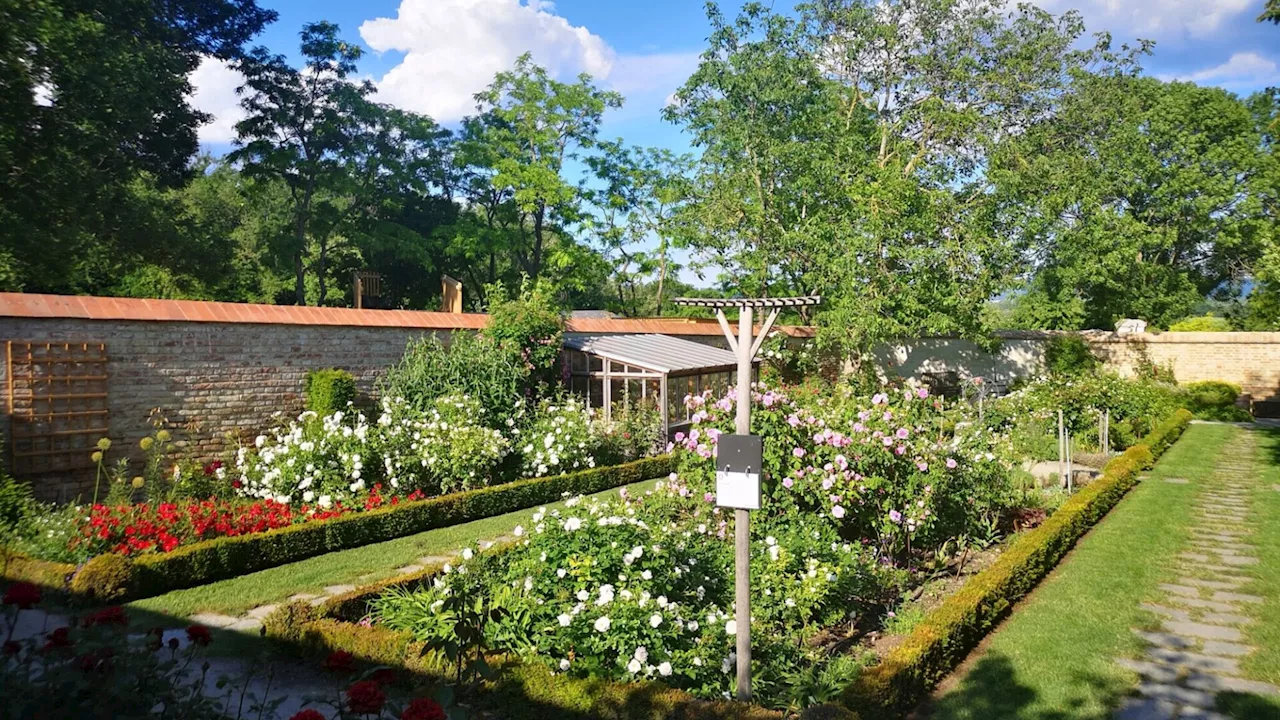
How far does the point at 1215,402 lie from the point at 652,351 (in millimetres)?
14784

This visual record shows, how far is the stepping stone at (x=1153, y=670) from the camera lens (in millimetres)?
4449

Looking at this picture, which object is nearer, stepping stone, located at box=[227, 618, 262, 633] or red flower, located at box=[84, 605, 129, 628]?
red flower, located at box=[84, 605, 129, 628]

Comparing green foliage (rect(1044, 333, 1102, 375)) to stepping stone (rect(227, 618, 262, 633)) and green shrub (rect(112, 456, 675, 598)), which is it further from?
stepping stone (rect(227, 618, 262, 633))

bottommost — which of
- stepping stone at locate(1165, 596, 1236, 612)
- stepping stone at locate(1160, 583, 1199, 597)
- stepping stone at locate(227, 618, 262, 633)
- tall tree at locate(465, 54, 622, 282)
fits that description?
stepping stone at locate(227, 618, 262, 633)

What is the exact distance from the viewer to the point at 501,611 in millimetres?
4676

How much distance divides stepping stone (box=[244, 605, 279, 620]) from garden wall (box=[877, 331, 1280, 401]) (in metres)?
19.0

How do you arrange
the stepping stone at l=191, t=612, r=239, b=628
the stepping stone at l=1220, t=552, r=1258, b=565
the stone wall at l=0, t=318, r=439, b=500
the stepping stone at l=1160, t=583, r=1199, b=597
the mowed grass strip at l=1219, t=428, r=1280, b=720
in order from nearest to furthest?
the mowed grass strip at l=1219, t=428, r=1280, b=720 < the stepping stone at l=191, t=612, r=239, b=628 < the stepping stone at l=1160, t=583, r=1199, b=597 < the stepping stone at l=1220, t=552, r=1258, b=565 < the stone wall at l=0, t=318, r=439, b=500

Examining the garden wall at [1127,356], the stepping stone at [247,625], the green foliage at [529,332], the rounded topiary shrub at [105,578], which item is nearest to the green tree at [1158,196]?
the garden wall at [1127,356]

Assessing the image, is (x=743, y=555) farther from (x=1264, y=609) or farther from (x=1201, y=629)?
(x=1264, y=609)

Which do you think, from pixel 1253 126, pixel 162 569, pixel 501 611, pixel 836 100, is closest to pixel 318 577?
pixel 162 569

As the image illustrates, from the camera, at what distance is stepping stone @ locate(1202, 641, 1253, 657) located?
4836 mm

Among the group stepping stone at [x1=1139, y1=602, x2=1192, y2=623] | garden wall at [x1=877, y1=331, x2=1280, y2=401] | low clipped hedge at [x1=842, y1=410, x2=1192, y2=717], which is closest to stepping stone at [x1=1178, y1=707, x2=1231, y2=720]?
low clipped hedge at [x1=842, y1=410, x2=1192, y2=717]

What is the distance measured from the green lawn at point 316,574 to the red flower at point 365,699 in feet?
13.6

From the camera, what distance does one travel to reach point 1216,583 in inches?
247
